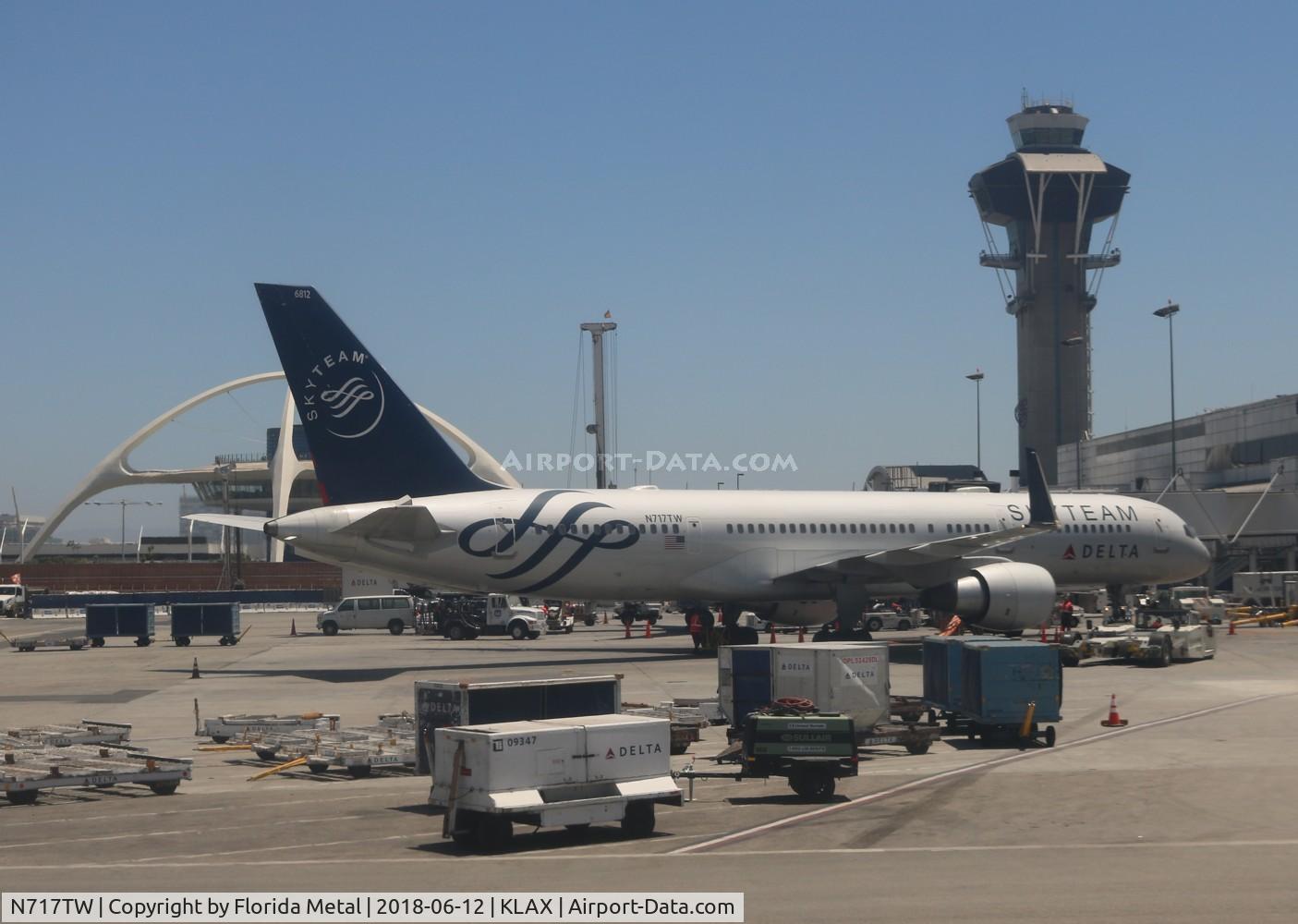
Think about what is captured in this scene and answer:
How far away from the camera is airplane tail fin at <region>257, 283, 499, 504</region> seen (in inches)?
1407

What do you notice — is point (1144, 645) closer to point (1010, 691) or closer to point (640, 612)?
point (1010, 691)

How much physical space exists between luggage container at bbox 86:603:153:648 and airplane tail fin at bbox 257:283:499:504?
71.1ft

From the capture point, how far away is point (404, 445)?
3744cm

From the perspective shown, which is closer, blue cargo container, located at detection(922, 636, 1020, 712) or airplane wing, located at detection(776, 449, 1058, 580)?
blue cargo container, located at detection(922, 636, 1020, 712)

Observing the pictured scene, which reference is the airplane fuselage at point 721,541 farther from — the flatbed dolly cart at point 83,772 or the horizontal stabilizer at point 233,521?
the flatbed dolly cart at point 83,772

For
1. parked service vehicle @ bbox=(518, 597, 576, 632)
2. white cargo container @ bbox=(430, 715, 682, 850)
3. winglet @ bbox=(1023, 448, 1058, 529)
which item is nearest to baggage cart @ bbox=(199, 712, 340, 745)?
white cargo container @ bbox=(430, 715, 682, 850)

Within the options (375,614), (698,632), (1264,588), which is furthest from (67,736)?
(1264,588)

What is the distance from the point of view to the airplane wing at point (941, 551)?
38.9m

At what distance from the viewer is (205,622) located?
53.8 m

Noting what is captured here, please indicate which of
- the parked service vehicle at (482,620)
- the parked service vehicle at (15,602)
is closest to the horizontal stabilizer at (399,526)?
the parked service vehicle at (482,620)

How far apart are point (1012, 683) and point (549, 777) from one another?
10.6m

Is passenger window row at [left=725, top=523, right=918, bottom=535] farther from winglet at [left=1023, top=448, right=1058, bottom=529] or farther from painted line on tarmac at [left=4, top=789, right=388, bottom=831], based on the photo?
painted line on tarmac at [left=4, top=789, right=388, bottom=831]

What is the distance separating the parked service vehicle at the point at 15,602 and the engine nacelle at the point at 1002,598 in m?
65.9

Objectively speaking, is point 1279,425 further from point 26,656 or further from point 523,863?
point 523,863
